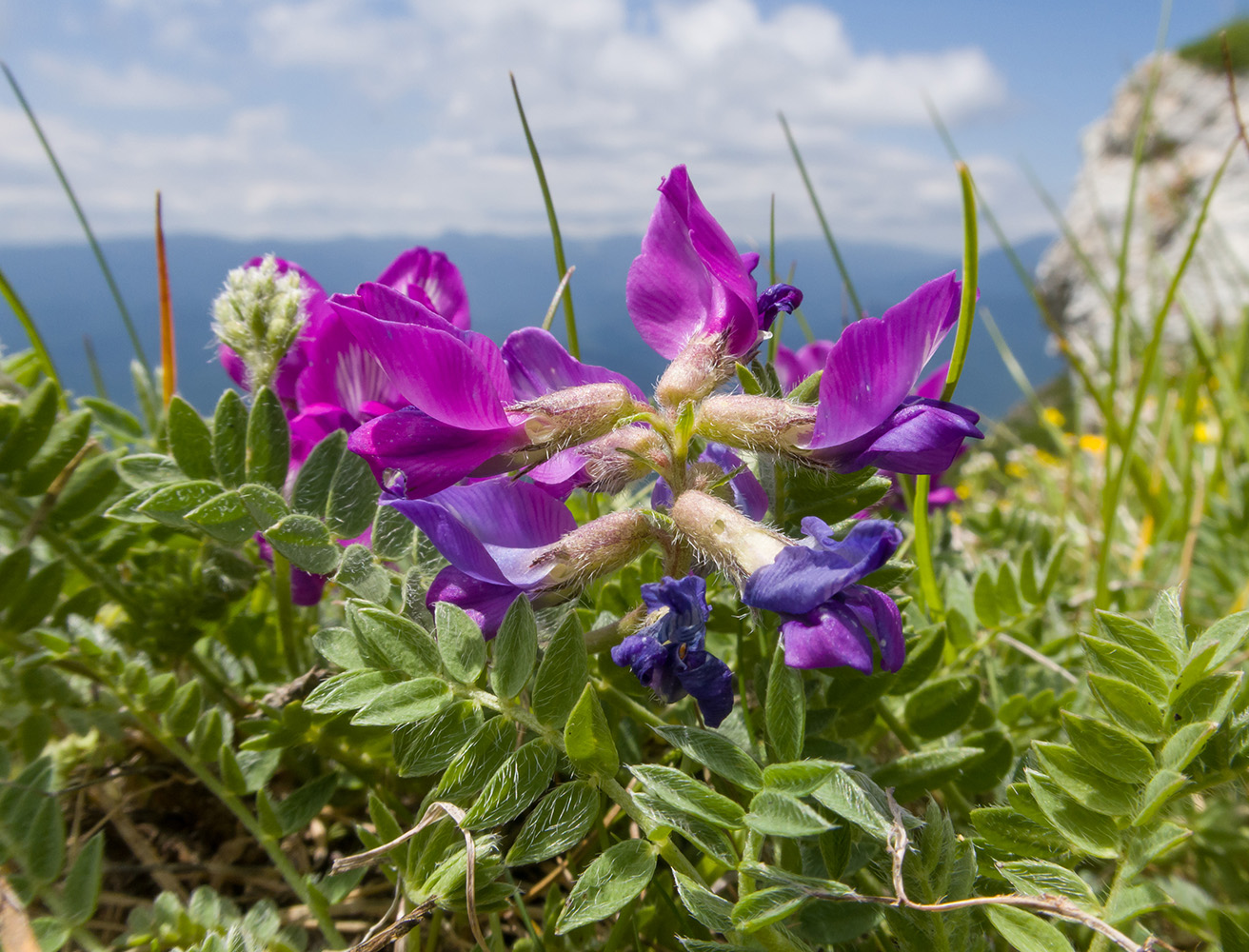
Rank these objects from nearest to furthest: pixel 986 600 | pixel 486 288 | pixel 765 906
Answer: pixel 765 906 → pixel 986 600 → pixel 486 288

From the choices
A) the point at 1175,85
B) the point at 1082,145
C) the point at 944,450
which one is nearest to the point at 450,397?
the point at 944,450

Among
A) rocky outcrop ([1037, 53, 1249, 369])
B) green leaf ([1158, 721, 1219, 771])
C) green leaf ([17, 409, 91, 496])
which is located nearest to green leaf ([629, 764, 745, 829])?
green leaf ([1158, 721, 1219, 771])

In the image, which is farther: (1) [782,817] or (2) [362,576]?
(2) [362,576]

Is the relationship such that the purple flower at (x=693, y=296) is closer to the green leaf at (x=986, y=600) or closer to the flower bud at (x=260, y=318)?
the flower bud at (x=260, y=318)

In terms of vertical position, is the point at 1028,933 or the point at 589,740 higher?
the point at 589,740

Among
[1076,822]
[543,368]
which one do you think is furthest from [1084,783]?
[543,368]

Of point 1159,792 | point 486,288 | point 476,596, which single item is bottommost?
point 486,288

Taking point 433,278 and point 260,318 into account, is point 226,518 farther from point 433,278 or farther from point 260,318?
point 433,278

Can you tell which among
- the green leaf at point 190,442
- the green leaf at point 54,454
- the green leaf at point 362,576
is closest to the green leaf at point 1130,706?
the green leaf at point 362,576
